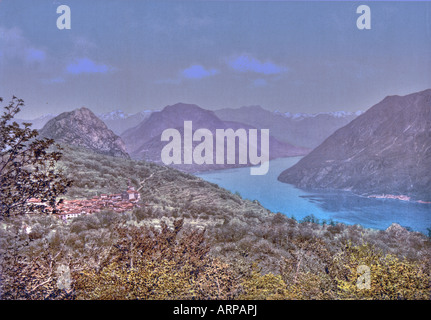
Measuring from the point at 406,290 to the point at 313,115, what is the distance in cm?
430

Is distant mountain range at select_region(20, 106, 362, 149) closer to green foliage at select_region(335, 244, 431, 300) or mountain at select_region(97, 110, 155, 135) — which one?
mountain at select_region(97, 110, 155, 135)

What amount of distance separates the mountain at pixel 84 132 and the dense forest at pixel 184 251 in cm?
27

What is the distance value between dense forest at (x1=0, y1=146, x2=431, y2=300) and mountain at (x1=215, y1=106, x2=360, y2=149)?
2075 millimetres

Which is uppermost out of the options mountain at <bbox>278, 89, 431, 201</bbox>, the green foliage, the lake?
mountain at <bbox>278, 89, 431, 201</bbox>

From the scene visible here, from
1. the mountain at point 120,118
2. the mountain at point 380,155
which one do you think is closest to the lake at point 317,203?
the mountain at point 380,155

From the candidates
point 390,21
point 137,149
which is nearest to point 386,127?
point 390,21

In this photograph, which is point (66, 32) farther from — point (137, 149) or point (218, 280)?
point (218, 280)

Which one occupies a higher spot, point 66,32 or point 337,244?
point 66,32

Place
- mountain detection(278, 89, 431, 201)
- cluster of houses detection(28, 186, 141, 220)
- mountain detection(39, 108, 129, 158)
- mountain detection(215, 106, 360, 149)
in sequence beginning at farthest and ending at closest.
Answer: mountain detection(215, 106, 360, 149), mountain detection(278, 89, 431, 201), mountain detection(39, 108, 129, 158), cluster of houses detection(28, 186, 141, 220)

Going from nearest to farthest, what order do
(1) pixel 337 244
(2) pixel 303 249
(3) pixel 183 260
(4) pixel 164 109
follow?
(3) pixel 183 260 → (2) pixel 303 249 → (1) pixel 337 244 → (4) pixel 164 109

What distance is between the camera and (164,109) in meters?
6.94

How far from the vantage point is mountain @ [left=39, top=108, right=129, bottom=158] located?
6.38 m

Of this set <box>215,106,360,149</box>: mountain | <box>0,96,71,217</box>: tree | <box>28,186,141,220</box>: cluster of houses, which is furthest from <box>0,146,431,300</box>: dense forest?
<box>215,106,360,149</box>: mountain

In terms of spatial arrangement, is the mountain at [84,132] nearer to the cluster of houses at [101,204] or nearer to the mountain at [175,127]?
the mountain at [175,127]
